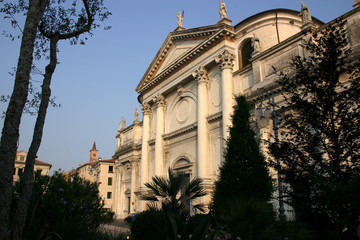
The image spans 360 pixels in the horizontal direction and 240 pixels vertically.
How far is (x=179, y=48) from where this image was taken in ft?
84.8

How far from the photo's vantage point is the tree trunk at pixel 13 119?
5984mm

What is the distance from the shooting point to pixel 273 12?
2128 cm

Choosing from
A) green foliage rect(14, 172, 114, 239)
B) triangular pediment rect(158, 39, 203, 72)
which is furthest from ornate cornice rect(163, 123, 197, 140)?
green foliage rect(14, 172, 114, 239)

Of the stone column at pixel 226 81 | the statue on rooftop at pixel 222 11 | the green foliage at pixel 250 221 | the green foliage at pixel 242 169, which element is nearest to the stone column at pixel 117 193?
the stone column at pixel 226 81

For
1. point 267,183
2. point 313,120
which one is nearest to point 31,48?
point 313,120

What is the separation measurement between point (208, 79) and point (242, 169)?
11.9 metres

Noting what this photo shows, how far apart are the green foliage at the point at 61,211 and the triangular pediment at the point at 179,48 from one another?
50.5 ft

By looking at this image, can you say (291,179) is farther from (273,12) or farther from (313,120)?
(273,12)

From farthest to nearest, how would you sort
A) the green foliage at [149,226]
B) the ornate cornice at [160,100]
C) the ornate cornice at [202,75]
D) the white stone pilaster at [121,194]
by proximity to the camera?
the white stone pilaster at [121,194]
the ornate cornice at [160,100]
the ornate cornice at [202,75]
the green foliage at [149,226]

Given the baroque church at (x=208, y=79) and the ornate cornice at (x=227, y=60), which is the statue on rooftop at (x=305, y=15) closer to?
the baroque church at (x=208, y=79)

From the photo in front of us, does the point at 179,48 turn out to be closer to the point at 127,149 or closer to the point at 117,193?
the point at 127,149

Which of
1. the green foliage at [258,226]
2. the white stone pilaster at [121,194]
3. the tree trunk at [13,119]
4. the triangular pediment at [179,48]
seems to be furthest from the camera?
the white stone pilaster at [121,194]

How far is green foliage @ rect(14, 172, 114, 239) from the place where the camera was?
23.1 feet

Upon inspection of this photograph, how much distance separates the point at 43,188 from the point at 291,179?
7.27m
